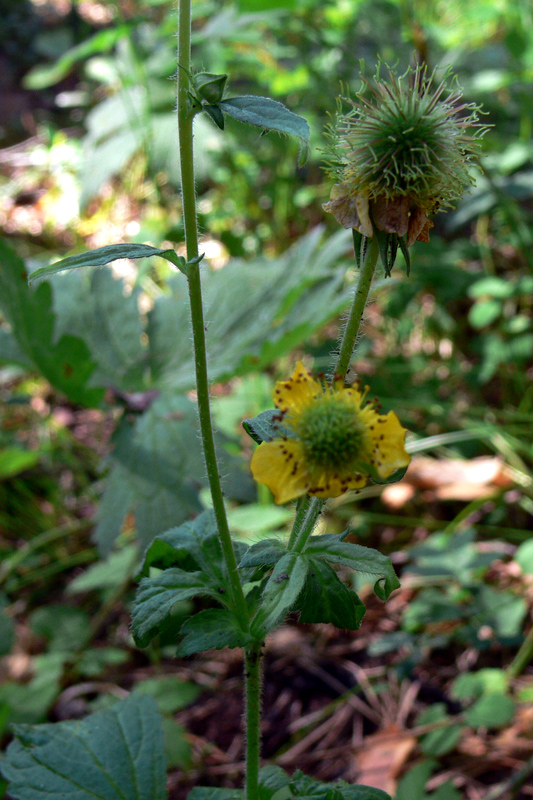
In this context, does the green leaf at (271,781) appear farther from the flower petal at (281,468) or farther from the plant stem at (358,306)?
the plant stem at (358,306)

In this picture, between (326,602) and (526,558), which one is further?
(526,558)

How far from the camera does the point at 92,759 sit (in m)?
1.14

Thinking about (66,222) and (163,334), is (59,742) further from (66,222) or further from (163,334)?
(66,222)

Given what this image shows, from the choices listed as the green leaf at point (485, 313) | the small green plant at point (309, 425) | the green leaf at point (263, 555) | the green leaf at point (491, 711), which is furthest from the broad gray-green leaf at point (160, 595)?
the green leaf at point (485, 313)

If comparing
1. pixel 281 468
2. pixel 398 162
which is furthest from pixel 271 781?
pixel 398 162

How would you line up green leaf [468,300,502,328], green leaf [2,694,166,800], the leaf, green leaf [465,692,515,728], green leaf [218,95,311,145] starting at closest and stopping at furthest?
green leaf [218,95,311,145] → green leaf [2,694,166,800] → green leaf [465,692,515,728] → the leaf → green leaf [468,300,502,328]

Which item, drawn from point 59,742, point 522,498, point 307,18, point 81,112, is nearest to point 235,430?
point 522,498

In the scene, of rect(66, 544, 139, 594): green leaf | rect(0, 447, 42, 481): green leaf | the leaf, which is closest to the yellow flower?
the leaf

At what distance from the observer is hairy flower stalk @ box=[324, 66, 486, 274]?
826 millimetres

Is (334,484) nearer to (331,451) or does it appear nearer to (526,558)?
(331,451)

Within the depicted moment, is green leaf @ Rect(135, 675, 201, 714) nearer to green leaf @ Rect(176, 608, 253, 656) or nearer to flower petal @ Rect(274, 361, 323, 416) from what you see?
green leaf @ Rect(176, 608, 253, 656)

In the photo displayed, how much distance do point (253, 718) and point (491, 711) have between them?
0.95m

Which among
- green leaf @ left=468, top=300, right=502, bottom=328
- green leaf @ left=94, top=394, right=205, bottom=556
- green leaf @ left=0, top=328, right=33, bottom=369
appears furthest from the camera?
green leaf @ left=468, top=300, right=502, bottom=328

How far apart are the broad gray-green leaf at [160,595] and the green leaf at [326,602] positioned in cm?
17
